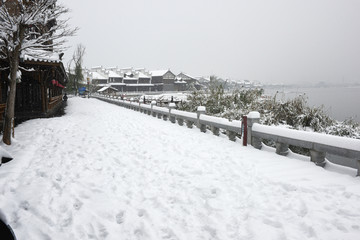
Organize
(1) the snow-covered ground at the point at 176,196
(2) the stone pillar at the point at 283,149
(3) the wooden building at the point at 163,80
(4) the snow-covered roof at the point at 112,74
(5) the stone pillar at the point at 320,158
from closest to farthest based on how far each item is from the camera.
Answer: (1) the snow-covered ground at the point at 176,196 < (5) the stone pillar at the point at 320,158 < (2) the stone pillar at the point at 283,149 < (4) the snow-covered roof at the point at 112,74 < (3) the wooden building at the point at 163,80

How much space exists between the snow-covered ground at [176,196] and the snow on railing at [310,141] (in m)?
0.30

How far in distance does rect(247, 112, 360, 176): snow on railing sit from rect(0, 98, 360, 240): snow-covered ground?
295 millimetres

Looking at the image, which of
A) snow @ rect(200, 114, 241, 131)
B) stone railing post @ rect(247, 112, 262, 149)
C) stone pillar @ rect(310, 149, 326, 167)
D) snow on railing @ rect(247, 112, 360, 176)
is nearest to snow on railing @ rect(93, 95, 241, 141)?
snow @ rect(200, 114, 241, 131)

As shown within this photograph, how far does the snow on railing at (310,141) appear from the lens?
4113mm

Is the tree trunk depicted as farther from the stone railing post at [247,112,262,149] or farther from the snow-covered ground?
the stone railing post at [247,112,262,149]

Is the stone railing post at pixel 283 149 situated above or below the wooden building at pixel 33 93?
below

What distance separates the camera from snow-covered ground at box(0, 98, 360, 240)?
2.92 metres

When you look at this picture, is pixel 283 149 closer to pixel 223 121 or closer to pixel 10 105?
pixel 223 121

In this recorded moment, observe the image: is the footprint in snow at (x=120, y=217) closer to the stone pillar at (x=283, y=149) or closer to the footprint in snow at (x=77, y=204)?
the footprint in snow at (x=77, y=204)

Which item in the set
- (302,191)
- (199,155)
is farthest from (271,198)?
(199,155)

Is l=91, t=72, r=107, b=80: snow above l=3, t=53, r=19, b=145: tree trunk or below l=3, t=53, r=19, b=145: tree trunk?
above

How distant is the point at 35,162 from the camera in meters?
5.39

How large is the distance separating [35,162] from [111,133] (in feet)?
12.1

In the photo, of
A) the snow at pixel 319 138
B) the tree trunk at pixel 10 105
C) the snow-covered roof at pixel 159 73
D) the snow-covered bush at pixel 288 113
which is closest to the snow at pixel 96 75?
the snow-covered roof at pixel 159 73
